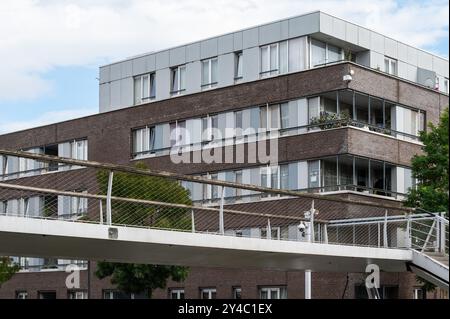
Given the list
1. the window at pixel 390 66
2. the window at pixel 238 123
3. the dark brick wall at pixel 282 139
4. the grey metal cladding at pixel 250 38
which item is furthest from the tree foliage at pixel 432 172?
the grey metal cladding at pixel 250 38

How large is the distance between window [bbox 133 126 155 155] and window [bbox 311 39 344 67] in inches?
362

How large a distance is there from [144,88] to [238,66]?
6.85m

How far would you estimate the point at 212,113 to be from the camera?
156 ft

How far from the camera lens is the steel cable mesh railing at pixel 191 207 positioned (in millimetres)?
20953

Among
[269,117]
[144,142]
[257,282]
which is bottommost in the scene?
[257,282]

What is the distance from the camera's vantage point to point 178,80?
51.9 metres

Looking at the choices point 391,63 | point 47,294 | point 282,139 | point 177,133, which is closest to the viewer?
point 282,139

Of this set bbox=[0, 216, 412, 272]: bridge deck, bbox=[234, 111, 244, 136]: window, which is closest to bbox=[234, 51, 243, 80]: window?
bbox=[234, 111, 244, 136]: window

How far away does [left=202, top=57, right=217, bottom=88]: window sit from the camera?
5016 cm

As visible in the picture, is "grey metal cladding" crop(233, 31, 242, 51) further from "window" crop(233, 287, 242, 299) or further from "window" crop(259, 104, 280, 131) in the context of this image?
"window" crop(233, 287, 242, 299)

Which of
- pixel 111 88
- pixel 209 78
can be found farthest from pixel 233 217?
pixel 111 88

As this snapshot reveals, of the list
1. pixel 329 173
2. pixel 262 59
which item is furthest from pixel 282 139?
pixel 262 59

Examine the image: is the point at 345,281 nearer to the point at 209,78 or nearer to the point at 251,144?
the point at 251,144

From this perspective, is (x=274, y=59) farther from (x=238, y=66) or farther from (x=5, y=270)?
(x=5, y=270)
